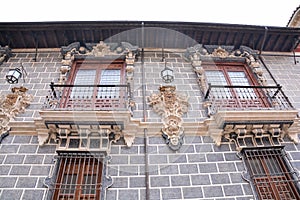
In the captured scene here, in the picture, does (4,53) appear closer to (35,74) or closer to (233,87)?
(35,74)

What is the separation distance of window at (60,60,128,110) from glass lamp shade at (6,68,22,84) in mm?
1142

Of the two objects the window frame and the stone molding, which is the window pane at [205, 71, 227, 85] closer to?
the window frame

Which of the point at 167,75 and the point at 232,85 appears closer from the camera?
the point at 167,75

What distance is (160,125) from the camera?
551 centimetres

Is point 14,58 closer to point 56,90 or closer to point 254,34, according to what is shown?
point 56,90

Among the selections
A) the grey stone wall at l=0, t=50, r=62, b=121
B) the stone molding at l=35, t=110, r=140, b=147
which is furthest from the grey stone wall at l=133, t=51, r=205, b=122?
the grey stone wall at l=0, t=50, r=62, b=121

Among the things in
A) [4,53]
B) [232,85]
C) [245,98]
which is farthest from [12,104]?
[245,98]

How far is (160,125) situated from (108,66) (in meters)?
2.50

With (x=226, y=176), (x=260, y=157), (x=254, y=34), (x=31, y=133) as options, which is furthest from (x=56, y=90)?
(x=254, y=34)

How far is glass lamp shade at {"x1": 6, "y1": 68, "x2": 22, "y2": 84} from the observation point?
6.17 m

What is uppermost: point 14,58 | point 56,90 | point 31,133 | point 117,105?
point 14,58

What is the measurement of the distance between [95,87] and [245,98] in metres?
3.58

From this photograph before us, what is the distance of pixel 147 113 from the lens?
589 cm

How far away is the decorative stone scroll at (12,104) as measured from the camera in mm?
5520
